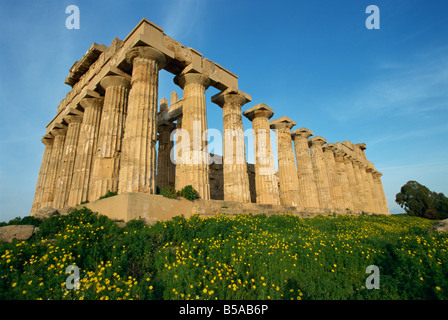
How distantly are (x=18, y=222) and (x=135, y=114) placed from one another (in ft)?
21.2

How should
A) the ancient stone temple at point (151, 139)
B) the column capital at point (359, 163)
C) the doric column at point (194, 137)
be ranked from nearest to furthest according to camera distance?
1. the ancient stone temple at point (151, 139)
2. the doric column at point (194, 137)
3. the column capital at point (359, 163)

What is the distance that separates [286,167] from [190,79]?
11.5m

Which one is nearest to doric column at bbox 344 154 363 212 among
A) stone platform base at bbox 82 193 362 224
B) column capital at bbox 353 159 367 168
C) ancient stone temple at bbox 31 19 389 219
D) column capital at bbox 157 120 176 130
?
column capital at bbox 353 159 367 168

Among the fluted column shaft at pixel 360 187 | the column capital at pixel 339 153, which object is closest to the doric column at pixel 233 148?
the column capital at pixel 339 153

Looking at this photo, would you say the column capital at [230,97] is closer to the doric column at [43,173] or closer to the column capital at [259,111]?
the column capital at [259,111]

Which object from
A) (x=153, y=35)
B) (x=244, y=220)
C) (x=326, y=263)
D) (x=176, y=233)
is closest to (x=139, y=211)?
(x=176, y=233)

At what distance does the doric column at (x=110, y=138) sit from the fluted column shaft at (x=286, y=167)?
13450mm

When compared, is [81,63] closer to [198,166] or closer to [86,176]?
[86,176]

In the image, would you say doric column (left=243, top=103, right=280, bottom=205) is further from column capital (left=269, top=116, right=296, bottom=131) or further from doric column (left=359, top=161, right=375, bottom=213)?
doric column (left=359, top=161, right=375, bottom=213)

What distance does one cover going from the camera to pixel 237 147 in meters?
16.9

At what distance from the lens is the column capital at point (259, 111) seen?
19539 millimetres

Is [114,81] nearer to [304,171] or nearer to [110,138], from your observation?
[110,138]

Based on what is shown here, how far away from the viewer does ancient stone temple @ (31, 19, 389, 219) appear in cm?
1188

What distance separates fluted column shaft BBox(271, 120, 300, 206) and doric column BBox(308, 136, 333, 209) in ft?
17.1
